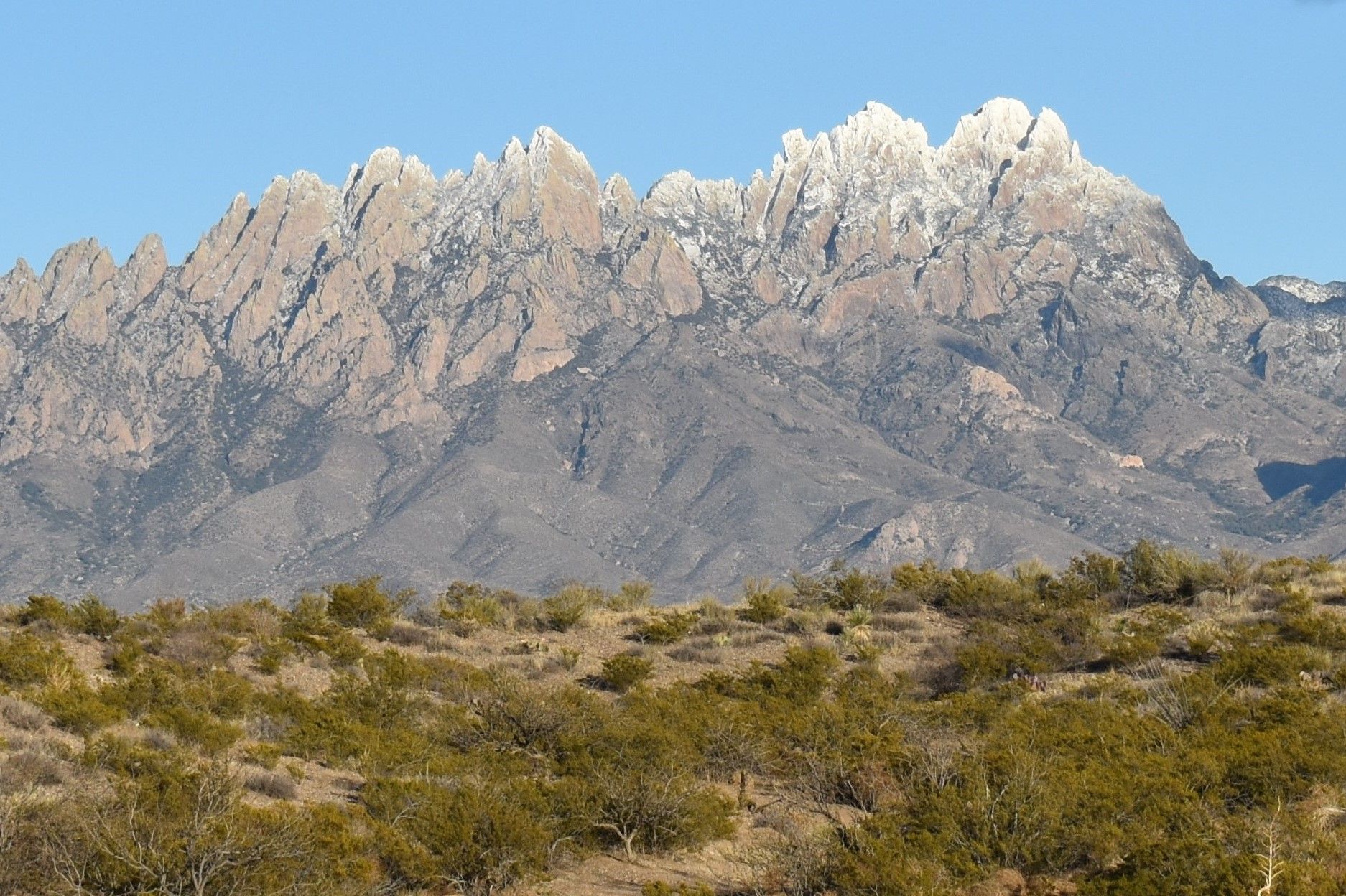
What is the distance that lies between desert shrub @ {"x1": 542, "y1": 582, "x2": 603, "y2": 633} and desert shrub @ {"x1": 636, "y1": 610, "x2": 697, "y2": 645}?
4.41ft

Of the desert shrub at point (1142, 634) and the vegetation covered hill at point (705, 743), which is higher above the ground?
the desert shrub at point (1142, 634)

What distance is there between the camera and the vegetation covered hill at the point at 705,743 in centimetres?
1573

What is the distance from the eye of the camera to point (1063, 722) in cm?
2164

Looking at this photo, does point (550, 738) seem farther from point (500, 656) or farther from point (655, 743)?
point (500, 656)

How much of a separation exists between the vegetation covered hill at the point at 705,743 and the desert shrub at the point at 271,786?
0.05 m

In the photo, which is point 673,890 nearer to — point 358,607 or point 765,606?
point 765,606

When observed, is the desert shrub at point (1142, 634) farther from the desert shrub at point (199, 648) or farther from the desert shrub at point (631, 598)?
the desert shrub at point (199, 648)

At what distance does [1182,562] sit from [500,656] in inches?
549

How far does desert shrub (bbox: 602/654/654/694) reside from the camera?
88.7 ft

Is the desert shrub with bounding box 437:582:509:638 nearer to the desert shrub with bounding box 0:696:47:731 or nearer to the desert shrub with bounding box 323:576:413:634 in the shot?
the desert shrub with bounding box 323:576:413:634

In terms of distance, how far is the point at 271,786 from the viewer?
19766mm

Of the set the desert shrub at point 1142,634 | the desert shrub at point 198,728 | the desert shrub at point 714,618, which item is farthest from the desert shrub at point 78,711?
the desert shrub at point 1142,634

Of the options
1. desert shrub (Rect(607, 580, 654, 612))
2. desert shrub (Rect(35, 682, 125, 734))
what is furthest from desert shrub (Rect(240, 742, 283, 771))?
desert shrub (Rect(607, 580, 654, 612))

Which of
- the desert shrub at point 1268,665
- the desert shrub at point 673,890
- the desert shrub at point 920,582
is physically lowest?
the desert shrub at point 673,890
